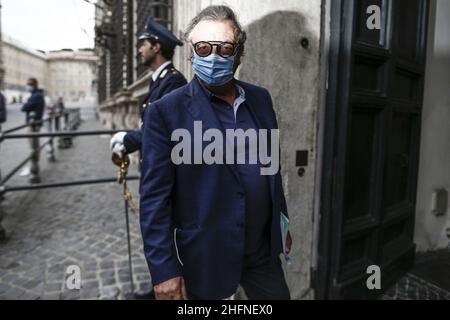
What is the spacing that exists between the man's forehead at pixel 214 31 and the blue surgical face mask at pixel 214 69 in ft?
0.27

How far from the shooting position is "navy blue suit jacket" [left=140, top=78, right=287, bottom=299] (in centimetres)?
151

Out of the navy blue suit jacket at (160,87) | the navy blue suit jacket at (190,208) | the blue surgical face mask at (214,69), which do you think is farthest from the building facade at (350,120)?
the navy blue suit jacket at (190,208)

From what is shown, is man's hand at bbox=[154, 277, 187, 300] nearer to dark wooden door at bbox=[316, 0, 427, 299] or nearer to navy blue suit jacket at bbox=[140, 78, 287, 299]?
navy blue suit jacket at bbox=[140, 78, 287, 299]

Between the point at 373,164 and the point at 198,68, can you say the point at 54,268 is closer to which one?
the point at 198,68

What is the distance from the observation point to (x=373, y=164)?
277 centimetres

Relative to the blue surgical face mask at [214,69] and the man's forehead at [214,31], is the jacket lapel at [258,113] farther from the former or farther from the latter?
the man's forehead at [214,31]

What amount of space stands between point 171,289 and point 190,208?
1.19ft

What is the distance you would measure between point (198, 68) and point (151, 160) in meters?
0.47

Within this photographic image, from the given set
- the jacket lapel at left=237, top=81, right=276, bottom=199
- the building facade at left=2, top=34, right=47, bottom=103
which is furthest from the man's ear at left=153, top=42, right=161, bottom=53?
the building facade at left=2, top=34, right=47, bottom=103

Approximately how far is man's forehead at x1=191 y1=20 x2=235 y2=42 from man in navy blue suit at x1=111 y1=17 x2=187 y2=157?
82 centimetres

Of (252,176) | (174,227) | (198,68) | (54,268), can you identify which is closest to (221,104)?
(198,68)

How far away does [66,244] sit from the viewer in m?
3.75

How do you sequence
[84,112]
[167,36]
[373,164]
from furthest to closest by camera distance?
[84,112] → [373,164] → [167,36]

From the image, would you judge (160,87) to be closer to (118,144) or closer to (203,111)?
(118,144)
